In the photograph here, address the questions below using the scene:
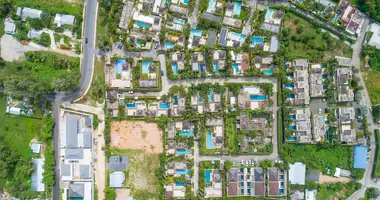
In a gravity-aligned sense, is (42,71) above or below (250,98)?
above

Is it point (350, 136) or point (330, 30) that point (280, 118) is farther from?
point (330, 30)

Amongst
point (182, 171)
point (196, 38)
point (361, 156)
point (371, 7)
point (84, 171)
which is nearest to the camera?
point (371, 7)

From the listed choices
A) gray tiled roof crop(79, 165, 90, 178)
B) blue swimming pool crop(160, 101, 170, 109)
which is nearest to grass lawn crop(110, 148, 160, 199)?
gray tiled roof crop(79, 165, 90, 178)

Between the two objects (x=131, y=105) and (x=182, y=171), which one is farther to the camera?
(x=131, y=105)

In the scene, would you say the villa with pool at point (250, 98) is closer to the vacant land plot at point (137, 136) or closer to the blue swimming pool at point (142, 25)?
the vacant land plot at point (137, 136)

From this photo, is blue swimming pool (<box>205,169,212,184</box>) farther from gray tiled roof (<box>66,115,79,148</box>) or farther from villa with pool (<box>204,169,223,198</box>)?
gray tiled roof (<box>66,115,79,148</box>)

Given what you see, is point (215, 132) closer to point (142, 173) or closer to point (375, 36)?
point (142, 173)

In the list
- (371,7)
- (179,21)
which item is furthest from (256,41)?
(371,7)
